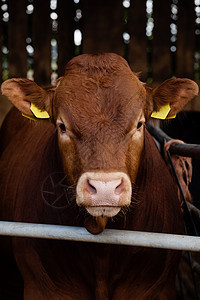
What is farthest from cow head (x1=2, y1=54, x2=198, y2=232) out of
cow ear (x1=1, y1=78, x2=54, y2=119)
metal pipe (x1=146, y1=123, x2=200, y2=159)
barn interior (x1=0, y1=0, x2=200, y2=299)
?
barn interior (x1=0, y1=0, x2=200, y2=299)

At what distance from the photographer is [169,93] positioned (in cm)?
226

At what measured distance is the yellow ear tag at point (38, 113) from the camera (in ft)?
7.39

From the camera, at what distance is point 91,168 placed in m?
1.75

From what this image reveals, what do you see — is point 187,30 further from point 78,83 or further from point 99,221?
point 99,221

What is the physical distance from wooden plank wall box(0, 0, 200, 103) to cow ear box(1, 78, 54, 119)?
3.88 metres

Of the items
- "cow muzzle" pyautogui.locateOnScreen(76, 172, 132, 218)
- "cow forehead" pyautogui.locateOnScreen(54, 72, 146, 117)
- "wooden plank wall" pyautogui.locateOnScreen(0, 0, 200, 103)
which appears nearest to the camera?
"cow muzzle" pyautogui.locateOnScreen(76, 172, 132, 218)

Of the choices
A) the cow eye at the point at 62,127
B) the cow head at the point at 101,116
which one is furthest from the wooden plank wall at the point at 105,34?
the cow eye at the point at 62,127

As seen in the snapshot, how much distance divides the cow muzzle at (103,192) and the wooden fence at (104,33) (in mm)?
4502

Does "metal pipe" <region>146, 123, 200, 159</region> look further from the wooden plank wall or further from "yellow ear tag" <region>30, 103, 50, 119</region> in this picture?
the wooden plank wall

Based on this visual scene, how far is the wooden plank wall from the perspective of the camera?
19.9 ft

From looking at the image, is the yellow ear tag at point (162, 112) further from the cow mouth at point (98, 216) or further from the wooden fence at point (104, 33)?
the wooden fence at point (104, 33)

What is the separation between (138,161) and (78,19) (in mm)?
4496

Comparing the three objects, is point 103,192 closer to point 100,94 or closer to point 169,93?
point 100,94

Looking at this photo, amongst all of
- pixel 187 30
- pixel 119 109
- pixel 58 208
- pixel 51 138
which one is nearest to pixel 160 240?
pixel 119 109
